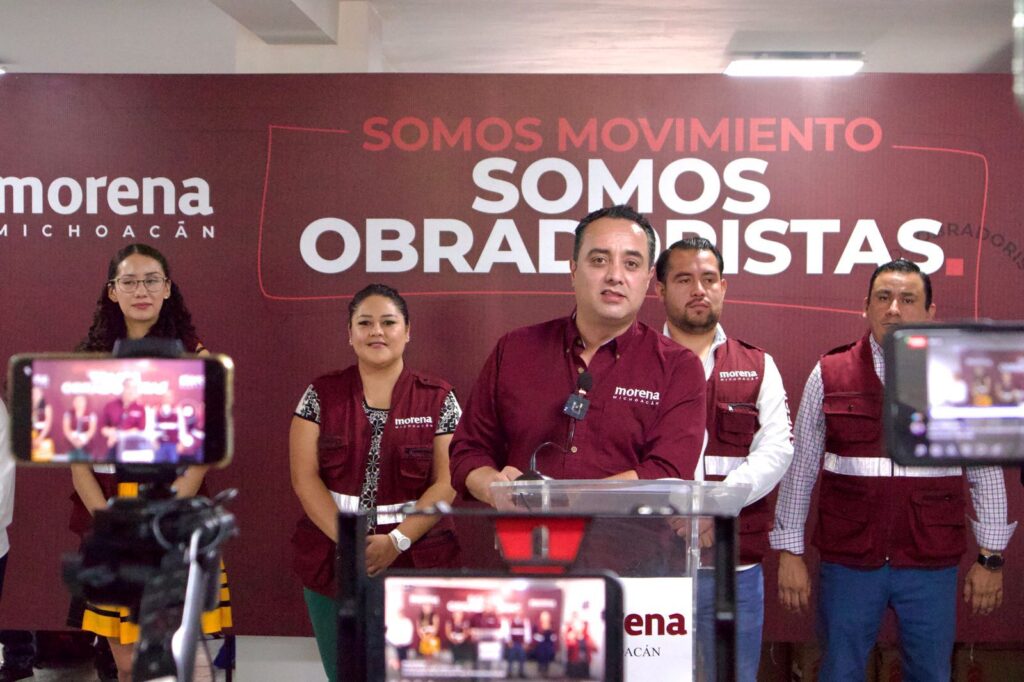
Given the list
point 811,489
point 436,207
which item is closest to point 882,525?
point 811,489

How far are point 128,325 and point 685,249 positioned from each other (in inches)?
78.8

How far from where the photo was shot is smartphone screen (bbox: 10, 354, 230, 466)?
1.71 meters

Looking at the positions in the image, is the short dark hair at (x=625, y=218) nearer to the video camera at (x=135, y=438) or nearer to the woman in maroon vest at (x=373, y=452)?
the woman in maroon vest at (x=373, y=452)

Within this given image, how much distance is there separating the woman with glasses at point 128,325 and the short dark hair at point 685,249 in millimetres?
1600

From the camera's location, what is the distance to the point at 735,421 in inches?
152

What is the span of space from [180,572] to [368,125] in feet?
10.3

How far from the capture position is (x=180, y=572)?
1673 mm

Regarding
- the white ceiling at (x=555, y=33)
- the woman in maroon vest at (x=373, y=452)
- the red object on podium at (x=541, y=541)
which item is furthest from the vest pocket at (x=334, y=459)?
the red object on podium at (x=541, y=541)

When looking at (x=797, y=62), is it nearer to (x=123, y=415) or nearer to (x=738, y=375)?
(x=738, y=375)

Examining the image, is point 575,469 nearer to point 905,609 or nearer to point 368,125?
point 905,609

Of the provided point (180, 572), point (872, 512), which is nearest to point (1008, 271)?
point (872, 512)

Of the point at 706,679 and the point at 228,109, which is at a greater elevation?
the point at 228,109

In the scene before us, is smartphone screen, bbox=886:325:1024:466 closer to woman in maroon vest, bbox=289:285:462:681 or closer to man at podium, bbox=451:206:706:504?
man at podium, bbox=451:206:706:504

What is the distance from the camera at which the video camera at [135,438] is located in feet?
5.55
